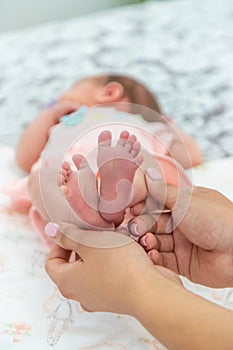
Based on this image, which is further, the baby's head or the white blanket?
the baby's head

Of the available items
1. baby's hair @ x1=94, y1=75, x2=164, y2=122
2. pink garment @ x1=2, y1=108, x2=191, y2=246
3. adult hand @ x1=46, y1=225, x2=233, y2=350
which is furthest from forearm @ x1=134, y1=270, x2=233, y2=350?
baby's hair @ x1=94, y1=75, x2=164, y2=122

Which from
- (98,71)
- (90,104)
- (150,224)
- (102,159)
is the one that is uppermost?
(102,159)

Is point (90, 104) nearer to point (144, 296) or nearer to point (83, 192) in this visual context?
point (83, 192)

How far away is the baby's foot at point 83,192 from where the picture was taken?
0.90 meters

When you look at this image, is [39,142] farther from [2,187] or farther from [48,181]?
[48,181]

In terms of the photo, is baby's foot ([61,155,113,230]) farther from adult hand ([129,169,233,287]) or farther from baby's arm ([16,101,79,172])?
baby's arm ([16,101,79,172])

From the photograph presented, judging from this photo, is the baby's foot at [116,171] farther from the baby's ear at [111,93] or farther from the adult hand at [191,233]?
the baby's ear at [111,93]

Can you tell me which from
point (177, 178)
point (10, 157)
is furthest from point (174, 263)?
point (10, 157)

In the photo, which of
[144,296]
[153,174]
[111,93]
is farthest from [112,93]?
[144,296]

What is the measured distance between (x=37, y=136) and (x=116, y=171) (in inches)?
21.0

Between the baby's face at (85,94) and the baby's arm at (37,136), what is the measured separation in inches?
0.8

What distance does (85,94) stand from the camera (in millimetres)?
1423

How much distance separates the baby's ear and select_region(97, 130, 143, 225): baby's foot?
470mm

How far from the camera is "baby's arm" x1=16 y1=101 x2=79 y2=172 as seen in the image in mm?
1336
